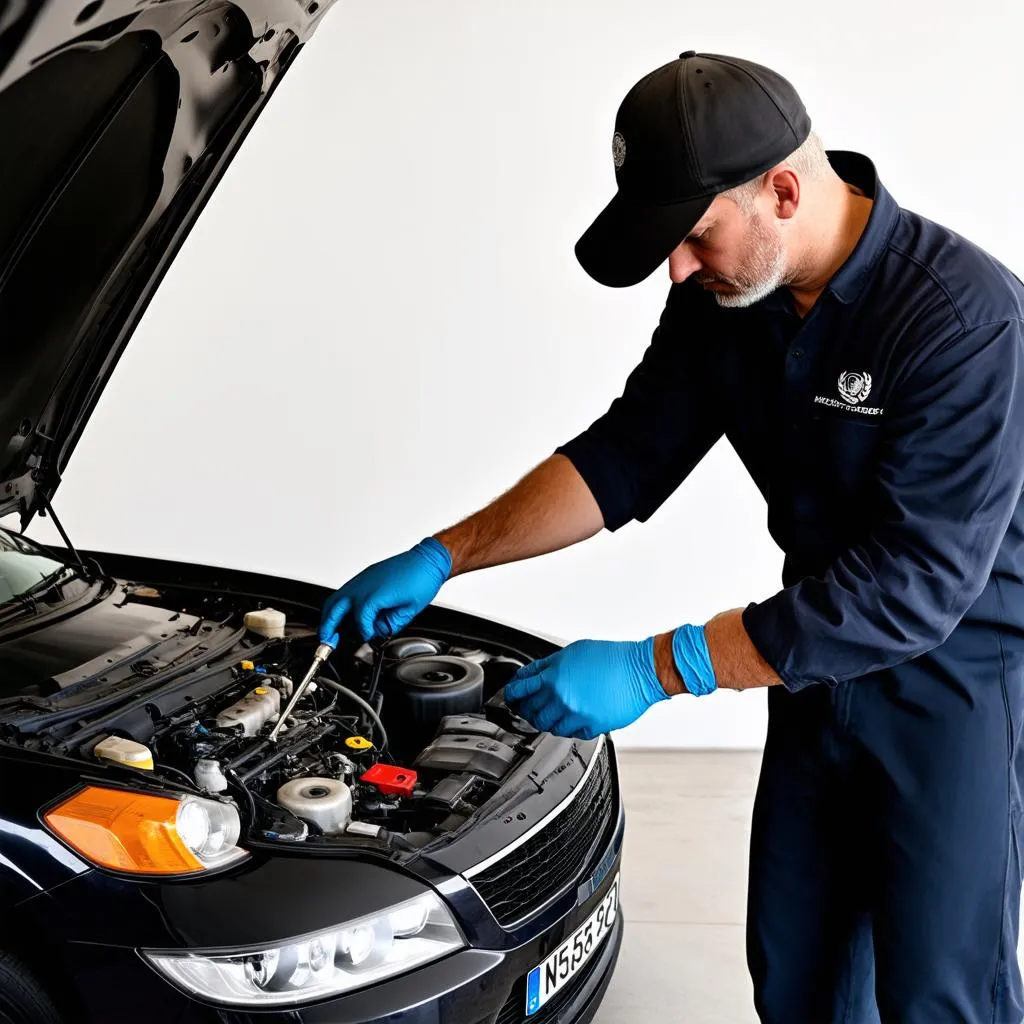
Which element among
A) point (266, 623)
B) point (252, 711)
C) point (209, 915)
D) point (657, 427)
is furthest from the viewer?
point (266, 623)

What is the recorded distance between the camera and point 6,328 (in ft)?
6.56

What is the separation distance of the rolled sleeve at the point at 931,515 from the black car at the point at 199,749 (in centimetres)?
55

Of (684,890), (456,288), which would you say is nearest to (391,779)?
(684,890)

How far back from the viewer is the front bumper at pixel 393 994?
1457 millimetres

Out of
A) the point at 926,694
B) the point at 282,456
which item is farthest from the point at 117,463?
the point at 926,694

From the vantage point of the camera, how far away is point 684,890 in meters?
2.84

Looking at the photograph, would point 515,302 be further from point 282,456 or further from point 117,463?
point 117,463

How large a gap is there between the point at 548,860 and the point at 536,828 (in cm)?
5

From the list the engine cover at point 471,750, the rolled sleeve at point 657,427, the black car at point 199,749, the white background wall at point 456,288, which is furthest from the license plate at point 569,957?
the white background wall at point 456,288

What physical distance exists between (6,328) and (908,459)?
4.96 ft

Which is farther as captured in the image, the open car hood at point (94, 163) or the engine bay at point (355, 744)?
the engine bay at point (355, 744)

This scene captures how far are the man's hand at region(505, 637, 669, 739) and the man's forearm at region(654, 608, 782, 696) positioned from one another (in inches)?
1.0

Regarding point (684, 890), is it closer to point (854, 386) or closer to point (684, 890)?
point (684, 890)

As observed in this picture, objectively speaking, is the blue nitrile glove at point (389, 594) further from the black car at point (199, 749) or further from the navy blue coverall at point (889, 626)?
the navy blue coverall at point (889, 626)
